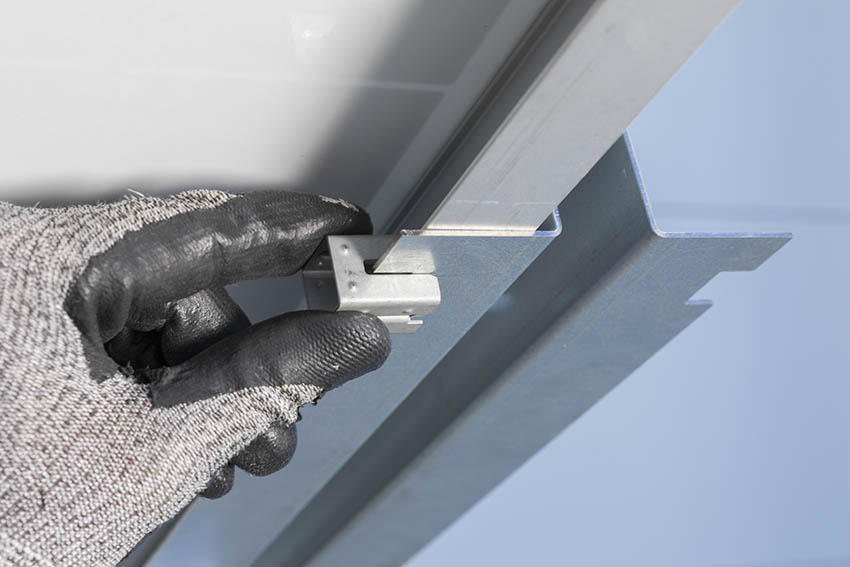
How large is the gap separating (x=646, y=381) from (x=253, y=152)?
84cm

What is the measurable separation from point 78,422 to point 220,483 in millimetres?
191

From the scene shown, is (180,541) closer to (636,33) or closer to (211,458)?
(211,458)

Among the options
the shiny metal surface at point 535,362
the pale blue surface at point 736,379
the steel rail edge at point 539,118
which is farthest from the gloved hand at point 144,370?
the pale blue surface at point 736,379

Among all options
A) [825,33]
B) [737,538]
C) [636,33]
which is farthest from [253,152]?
[737,538]

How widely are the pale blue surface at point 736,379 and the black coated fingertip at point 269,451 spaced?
428 millimetres

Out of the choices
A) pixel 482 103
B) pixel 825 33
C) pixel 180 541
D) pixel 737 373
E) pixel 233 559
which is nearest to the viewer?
pixel 482 103

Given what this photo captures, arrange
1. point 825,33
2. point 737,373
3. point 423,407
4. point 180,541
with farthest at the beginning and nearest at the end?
1. point 180,541
2. point 737,373
3. point 423,407
4. point 825,33

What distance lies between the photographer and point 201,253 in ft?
2.10

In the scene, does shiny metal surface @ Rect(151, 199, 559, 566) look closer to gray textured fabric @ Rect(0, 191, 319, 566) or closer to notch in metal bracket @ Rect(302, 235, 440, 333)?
notch in metal bracket @ Rect(302, 235, 440, 333)

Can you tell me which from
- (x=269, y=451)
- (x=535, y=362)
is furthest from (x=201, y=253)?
(x=535, y=362)

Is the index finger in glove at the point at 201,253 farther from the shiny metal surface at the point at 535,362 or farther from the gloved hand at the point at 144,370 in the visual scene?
the shiny metal surface at the point at 535,362

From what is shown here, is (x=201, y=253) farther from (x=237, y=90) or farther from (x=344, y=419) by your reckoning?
(x=344, y=419)

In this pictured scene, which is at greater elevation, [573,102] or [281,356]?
[573,102]

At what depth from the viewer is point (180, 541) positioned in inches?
55.6
